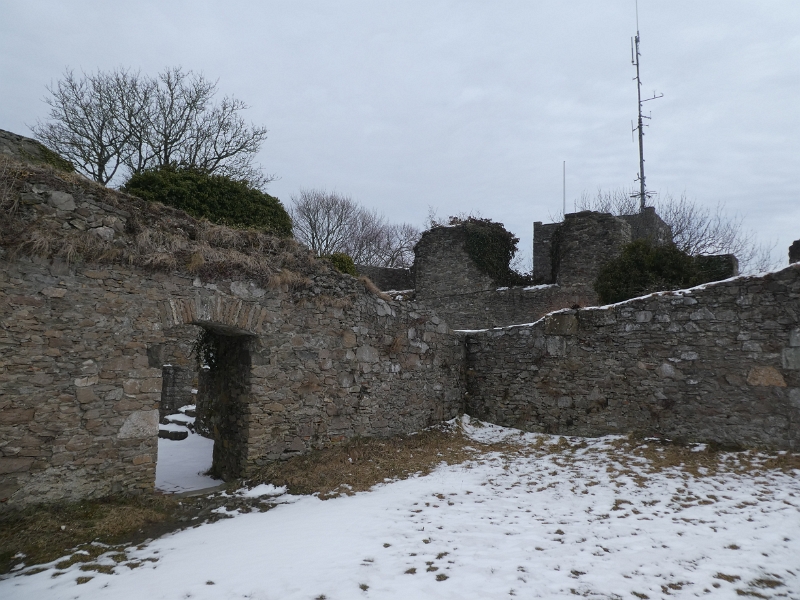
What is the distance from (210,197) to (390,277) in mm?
12433

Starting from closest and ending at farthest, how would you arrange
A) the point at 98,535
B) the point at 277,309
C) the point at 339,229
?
the point at 98,535
the point at 277,309
the point at 339,229

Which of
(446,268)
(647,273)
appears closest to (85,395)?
(647,273)

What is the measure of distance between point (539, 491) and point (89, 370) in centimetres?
527

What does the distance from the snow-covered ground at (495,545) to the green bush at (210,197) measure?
552 centimetres

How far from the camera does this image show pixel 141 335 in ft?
18.5

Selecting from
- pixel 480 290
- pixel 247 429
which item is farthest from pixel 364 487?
A: pixel 480 290

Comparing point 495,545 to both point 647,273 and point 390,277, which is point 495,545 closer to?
point 647,273

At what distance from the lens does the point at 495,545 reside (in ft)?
14.3

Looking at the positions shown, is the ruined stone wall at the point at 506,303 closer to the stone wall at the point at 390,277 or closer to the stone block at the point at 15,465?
the stone wall at the point at 390,277

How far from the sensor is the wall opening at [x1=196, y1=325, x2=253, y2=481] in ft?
21.7

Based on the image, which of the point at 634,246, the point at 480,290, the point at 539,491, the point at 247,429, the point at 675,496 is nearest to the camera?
the point at 675,496

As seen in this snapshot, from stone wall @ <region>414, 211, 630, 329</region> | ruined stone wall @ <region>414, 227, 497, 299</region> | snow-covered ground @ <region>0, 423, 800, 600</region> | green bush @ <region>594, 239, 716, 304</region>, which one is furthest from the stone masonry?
ruined stone wall @ <region>414, 227, 497, 299</region>

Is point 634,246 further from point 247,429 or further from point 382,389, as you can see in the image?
point 247,429

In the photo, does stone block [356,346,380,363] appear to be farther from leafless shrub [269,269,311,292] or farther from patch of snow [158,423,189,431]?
patch of snow [158,423,189,431]
